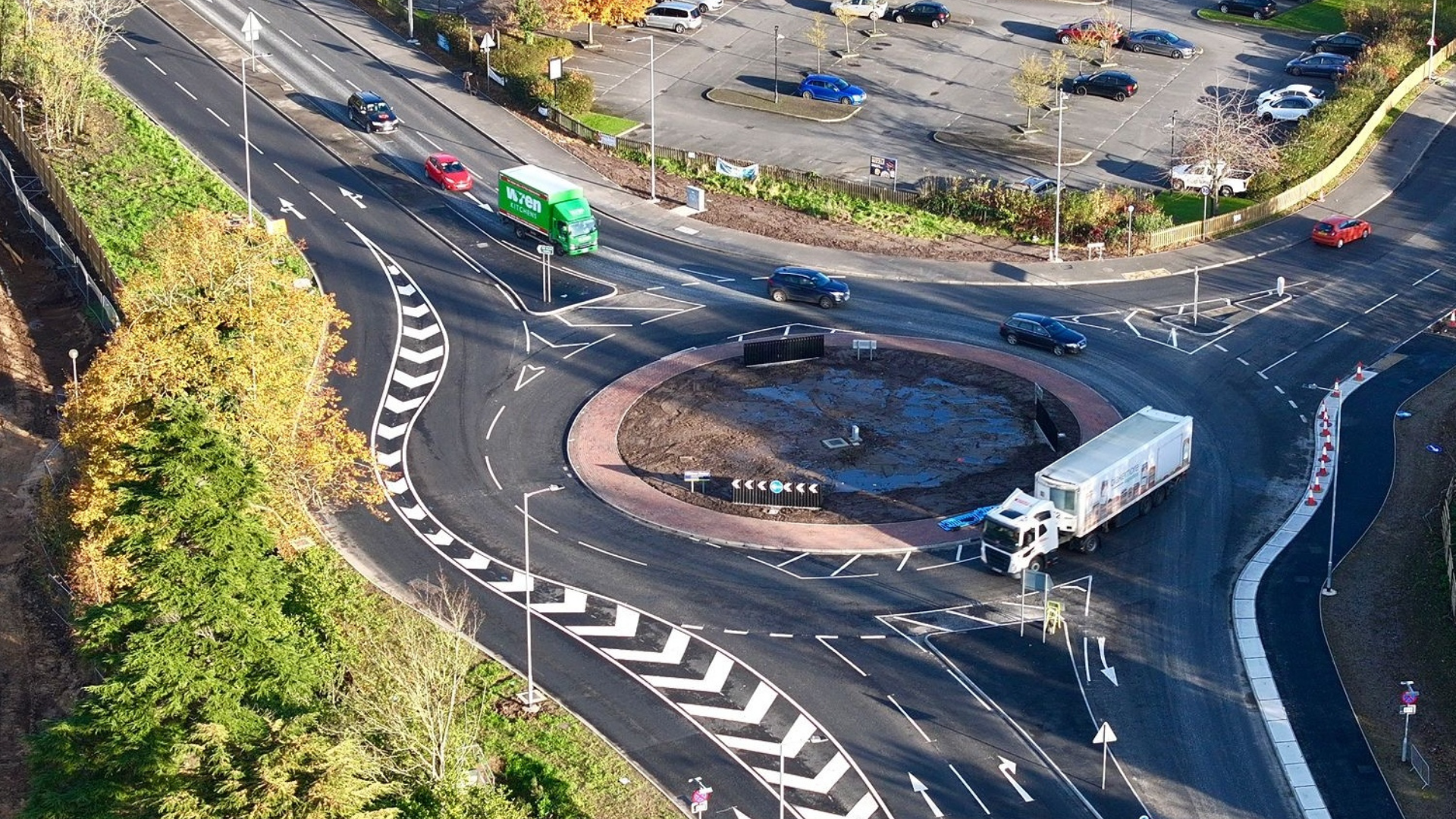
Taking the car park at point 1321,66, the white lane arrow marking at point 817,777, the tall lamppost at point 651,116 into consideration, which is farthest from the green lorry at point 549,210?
the car park at point 1321,66

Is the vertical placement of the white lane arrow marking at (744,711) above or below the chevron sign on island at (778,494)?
below

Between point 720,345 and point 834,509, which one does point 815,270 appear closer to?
point 720,345

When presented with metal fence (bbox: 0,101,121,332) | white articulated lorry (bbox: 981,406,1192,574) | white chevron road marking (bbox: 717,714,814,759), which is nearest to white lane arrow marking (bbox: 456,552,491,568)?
white chevron road marking (bbox: 717,714,814,759)

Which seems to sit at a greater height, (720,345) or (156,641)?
(156,641)

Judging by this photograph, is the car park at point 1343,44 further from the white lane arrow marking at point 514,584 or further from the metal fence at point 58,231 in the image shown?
the metal fence at point 58,231

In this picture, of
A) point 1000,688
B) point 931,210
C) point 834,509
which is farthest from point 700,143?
point 1000,688
